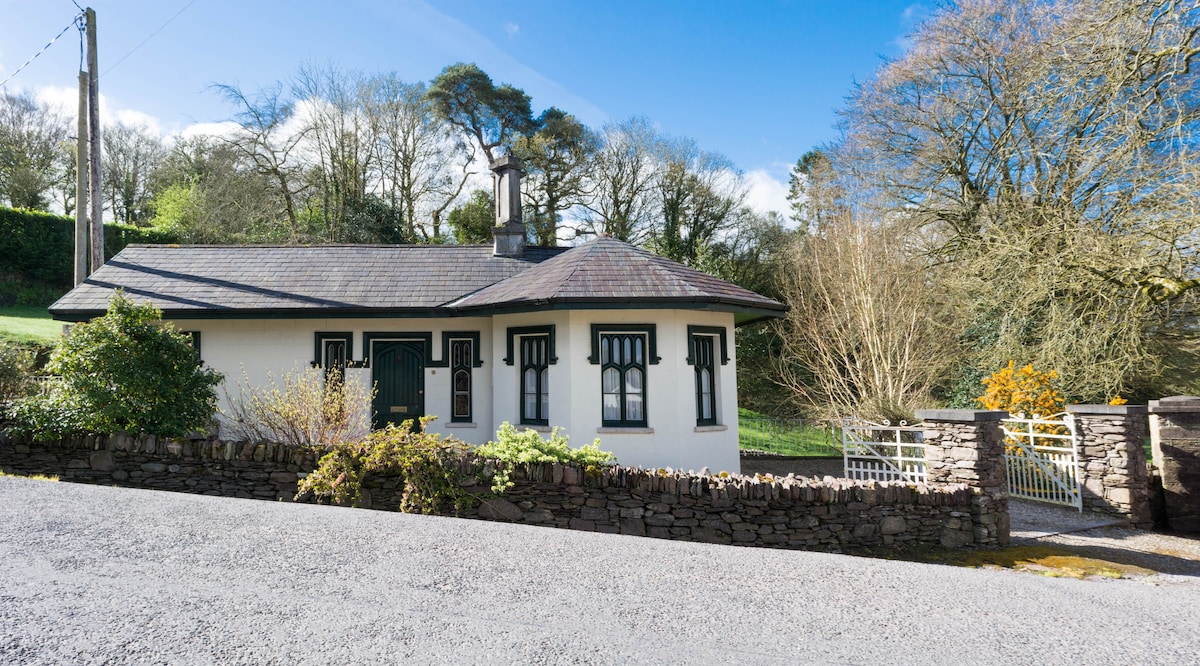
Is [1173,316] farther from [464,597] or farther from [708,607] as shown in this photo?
[464,597]

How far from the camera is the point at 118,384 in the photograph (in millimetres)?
8086

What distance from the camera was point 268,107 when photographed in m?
26.9

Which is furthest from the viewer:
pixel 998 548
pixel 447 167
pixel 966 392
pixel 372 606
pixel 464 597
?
pixel 447 167

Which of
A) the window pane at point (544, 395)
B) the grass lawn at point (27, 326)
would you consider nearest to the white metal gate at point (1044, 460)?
the window pane at point (544, 395)

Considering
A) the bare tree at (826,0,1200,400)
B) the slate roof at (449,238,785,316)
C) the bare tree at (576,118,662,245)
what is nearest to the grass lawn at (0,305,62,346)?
the slate roof at (449,238,785,316)

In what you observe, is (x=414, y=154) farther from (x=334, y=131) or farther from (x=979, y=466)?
(x=979, y=466)

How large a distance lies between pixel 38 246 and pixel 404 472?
25.9 meters

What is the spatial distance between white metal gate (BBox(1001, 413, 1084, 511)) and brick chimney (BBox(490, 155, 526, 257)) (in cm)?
1040

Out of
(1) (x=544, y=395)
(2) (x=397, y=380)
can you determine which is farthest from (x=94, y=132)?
(1) (x=544, y=395)

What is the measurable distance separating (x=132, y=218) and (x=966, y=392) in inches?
1464

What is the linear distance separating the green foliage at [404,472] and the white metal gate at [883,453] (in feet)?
22.7

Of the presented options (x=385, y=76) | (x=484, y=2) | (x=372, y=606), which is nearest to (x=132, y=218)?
(x=385, y=76)

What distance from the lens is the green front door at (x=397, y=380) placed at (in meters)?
12.2

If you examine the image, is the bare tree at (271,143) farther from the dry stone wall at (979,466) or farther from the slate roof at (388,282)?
the dry stone wall at (979,466)
